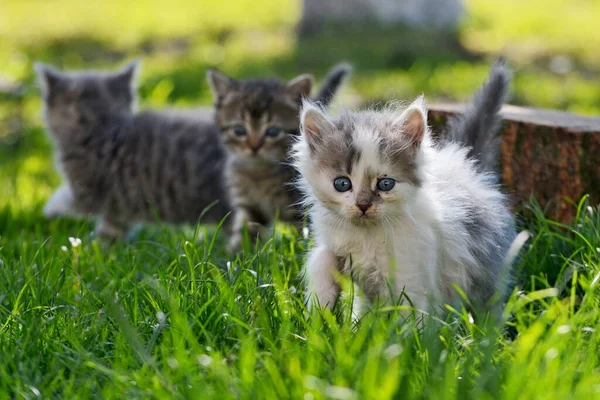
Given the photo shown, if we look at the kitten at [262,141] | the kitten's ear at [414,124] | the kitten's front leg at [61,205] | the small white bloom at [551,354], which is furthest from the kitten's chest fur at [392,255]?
the kitten's front leg at [61,205]

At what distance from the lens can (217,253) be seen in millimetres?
3854

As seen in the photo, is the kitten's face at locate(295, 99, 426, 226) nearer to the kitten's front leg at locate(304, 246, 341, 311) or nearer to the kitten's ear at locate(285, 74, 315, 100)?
the kitten's front leg at locate(304, 246, 341, 311)

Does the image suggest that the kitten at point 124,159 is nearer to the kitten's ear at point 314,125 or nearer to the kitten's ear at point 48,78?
the kitten's ear at point 48,78

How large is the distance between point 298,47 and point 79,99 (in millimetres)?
4644

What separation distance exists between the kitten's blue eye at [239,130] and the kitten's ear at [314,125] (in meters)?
1.50

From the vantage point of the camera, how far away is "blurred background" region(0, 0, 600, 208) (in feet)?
23.3

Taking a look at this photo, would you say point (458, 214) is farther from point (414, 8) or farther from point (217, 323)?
point (414, 8)

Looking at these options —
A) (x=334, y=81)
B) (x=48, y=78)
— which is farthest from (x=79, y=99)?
(x=334, y=81)

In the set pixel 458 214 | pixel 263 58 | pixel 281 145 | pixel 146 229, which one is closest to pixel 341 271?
pixel 458 214

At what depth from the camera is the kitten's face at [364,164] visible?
2600 millimetres

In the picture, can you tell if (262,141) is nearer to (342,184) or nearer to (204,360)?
(342,184)

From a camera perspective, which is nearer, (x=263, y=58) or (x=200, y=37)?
(x=263, y=58)

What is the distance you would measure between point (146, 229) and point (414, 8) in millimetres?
6418

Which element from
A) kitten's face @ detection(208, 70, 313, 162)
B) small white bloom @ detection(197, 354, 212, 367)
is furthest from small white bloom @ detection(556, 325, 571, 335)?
kitten's face @ detection(208, 70, 313, 162)
